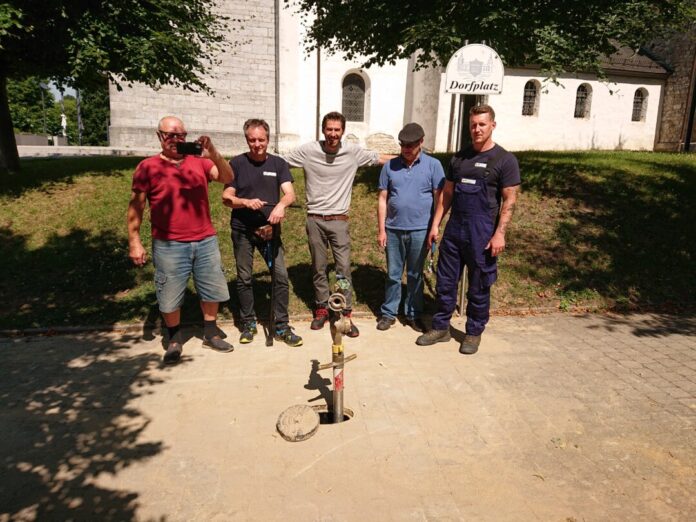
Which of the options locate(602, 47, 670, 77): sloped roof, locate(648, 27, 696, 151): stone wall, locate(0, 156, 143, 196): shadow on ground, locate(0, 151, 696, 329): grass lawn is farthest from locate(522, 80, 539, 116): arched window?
locate(0, 156, 143, 196): shadow on ground

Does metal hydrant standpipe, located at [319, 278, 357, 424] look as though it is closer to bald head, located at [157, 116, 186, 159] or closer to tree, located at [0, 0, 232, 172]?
bald head, located at [157, 116, 186, 159]

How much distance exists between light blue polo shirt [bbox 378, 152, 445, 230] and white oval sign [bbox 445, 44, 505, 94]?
1.07 m

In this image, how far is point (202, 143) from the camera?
3859mm

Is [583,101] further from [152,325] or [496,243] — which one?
[152,325]

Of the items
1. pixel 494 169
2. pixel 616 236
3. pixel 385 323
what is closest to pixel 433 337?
pixel 385 323

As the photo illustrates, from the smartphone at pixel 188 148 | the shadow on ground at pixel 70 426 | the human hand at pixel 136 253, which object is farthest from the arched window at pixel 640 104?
the shadow on ground at pixel 70 426

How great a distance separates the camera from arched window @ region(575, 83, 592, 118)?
26616mm

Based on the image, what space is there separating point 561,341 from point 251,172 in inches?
149

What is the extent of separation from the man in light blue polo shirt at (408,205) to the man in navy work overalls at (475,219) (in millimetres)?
235

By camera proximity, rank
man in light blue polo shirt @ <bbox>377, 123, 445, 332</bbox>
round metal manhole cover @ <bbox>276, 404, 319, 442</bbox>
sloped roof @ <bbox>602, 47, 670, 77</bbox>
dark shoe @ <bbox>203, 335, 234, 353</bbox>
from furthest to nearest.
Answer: sloped roof @ <bbox>602, 47, 670, 77</bbox> < man in light blue polo shirt @ <bbox>377, 123, 445, 332</bbox> < dark shoe @ <bbox>203, 335, 234, 353</bbox> < round metal manhole cover @ <bbox>276, 404, 319, 442</bbox>

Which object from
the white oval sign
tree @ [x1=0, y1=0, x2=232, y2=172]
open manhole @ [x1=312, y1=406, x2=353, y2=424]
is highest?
tree @ [x1=0, y1=0, x2=232, y2=172]

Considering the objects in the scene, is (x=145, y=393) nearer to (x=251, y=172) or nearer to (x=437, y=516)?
(x=251, y=172)

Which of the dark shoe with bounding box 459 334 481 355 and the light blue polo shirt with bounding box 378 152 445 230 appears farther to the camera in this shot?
the light blue polo shirt with bounding box 378 152 445 230

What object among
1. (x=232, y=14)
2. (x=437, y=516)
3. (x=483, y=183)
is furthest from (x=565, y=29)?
(x=232, y=14)
